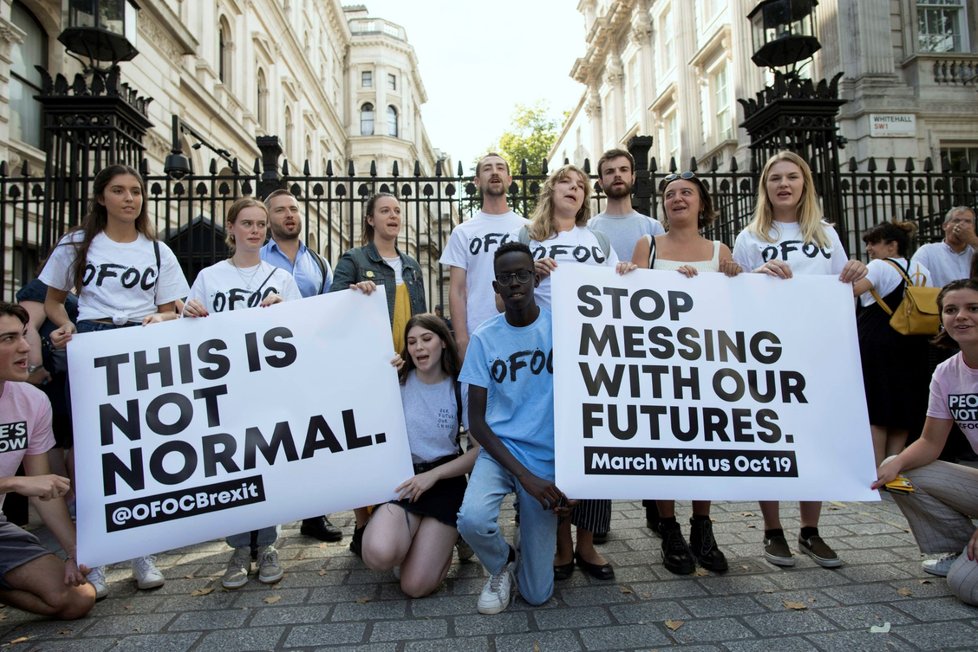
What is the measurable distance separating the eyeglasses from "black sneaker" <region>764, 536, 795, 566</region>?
7.10ft

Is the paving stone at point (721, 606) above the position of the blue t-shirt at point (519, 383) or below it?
below

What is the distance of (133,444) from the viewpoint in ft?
11.2

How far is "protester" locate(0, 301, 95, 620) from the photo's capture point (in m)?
3.01

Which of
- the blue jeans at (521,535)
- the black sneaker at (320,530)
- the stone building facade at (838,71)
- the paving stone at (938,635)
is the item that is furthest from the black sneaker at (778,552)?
the stone building facade at (838,71)

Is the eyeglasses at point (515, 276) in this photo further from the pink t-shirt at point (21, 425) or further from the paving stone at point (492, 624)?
the pink t-shirt at point (21, 425)

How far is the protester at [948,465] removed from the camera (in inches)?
129

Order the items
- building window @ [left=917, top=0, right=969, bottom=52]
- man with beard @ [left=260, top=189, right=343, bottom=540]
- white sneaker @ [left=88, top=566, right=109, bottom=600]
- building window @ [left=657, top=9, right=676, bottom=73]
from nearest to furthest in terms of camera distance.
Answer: white sneaker @ [left=88, top=566, right=109, bottom=600]
man with beard @ [left=260, top=189, right=343, bottom=540]
building window @ [left=917, top=0, right=969, bottom=52]
building window @ [left=657, top=9, right=676, bottom=73]

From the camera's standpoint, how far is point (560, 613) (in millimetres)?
3057

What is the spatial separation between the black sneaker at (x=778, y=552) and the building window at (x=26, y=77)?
12.7 metres

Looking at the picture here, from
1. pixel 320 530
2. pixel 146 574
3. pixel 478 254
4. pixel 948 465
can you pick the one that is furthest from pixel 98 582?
pixel 948 465

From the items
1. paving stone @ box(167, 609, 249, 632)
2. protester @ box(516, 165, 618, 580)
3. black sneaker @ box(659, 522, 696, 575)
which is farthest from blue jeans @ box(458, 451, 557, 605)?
paving stone @ box(167, 609, 249, 632)

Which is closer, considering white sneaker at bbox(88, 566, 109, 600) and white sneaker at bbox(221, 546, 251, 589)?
white sneaker at bbox(88, 566, 109, 600)

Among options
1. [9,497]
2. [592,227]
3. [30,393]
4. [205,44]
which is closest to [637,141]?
[592,227]

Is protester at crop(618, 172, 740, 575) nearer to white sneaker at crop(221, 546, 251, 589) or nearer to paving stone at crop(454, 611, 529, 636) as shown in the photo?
paving stone at crop(454, 611, 529, 636)
